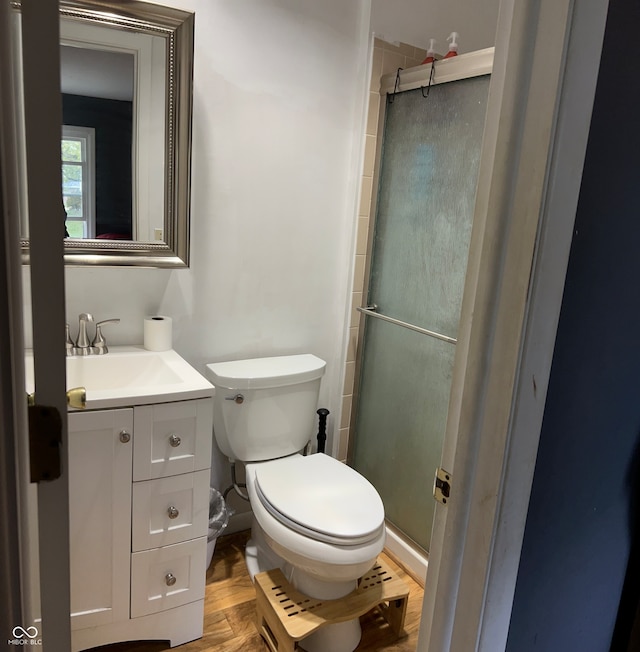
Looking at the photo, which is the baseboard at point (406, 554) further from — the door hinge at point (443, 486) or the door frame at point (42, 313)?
the door frame at point (42, 313)

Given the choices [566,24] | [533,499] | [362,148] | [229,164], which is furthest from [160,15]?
[533,499]

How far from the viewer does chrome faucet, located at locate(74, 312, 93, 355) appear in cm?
166

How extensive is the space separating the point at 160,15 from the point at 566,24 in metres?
1.31

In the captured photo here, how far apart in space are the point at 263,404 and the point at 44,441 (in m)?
1.32

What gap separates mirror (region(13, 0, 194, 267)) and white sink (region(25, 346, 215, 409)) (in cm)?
29

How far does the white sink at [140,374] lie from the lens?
146 centimetres

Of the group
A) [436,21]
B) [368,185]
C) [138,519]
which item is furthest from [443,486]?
[436,21]

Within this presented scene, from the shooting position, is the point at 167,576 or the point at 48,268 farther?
the point at 167,576

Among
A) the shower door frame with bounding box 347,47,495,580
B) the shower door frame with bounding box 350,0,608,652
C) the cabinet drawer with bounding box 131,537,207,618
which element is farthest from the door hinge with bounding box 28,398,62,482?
the shower door frame with bounding box 347,47,495,580

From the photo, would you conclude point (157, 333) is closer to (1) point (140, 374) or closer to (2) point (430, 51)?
(1) point (140, 374)

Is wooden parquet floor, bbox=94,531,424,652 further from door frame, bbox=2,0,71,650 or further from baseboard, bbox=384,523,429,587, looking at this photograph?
door frame, bbox=2,0,71,650

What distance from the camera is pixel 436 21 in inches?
82.7

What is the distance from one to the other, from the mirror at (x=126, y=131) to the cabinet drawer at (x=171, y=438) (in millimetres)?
526

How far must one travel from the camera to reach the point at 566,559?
0.93 meters
